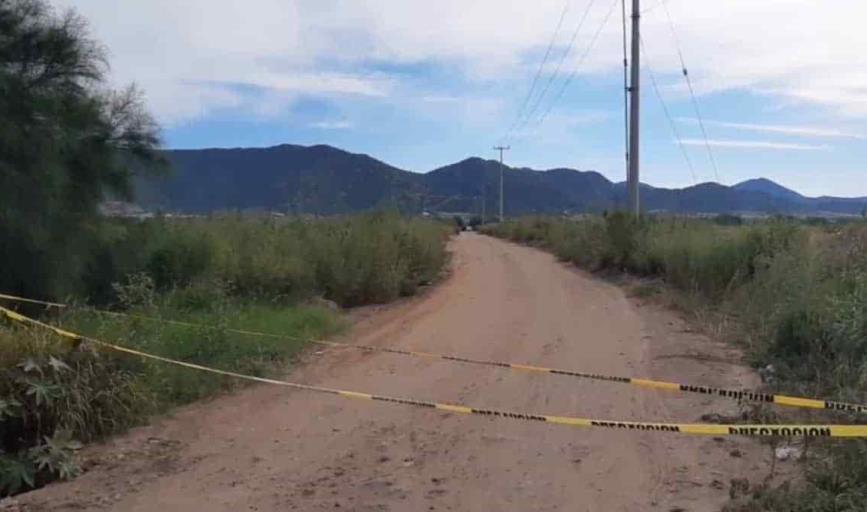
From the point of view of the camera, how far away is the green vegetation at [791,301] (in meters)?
5.43

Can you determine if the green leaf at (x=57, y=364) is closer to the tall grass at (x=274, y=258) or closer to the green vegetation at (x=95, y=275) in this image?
the green vegetation at (x=95, y=275)

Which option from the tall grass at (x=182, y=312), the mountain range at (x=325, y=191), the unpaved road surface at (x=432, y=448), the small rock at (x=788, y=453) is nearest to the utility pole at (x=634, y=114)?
the mountain range at (x=325, y=191)

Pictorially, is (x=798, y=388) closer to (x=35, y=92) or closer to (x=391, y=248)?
(x=35, y=92)

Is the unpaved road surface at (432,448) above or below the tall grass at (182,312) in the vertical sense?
below

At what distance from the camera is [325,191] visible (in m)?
31.9

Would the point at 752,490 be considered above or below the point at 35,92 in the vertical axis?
below

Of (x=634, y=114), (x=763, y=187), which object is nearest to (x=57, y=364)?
(x=634, y=114)

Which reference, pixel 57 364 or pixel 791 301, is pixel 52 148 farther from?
pixel 791 301

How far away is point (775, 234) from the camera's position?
1562cm

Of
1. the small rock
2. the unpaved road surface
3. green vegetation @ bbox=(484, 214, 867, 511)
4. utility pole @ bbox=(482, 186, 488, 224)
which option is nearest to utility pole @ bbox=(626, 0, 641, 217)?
green vegetation @ bbox=(484, 214, 867, 511)

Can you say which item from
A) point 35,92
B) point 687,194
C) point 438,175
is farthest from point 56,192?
Answer: point 438,175

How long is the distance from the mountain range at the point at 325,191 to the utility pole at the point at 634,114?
5.08 feet

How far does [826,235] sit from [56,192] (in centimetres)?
1123

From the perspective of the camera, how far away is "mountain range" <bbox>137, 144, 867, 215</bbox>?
64.7ft
